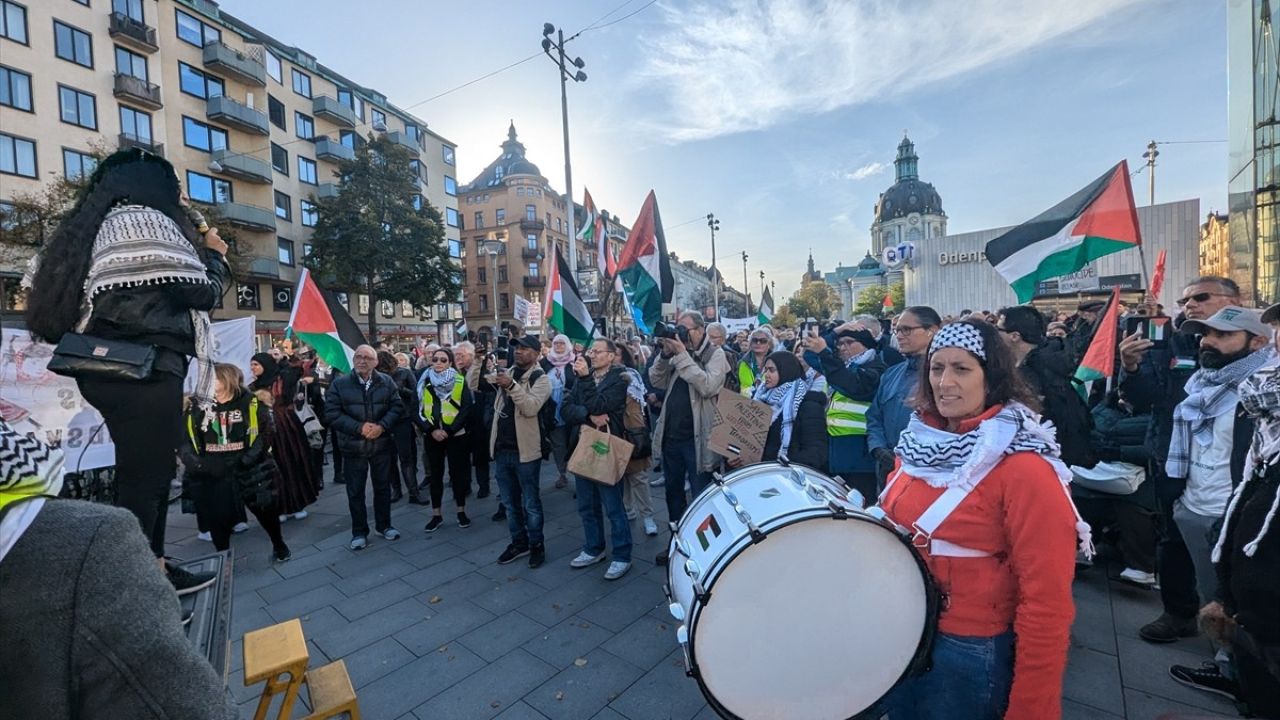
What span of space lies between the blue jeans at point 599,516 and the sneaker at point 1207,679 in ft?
12.7

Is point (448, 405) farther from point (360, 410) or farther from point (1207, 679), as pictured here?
point (1207, 679)

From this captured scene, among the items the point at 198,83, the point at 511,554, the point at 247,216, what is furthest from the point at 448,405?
the point at 198,83

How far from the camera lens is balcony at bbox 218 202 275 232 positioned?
31.8 metres

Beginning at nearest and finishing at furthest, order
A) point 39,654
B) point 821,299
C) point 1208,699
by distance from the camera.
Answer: point 39,654, point 1208,699, point 821,299

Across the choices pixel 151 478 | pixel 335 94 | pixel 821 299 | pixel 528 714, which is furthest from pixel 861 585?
pixel 821 299

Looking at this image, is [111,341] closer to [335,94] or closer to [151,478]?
[151,478]

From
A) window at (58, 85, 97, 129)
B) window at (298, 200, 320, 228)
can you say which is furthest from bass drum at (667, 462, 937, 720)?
window at (298, 200, 320, 228)

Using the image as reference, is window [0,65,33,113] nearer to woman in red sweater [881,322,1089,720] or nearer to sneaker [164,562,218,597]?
sneaker [164,562,218,597]

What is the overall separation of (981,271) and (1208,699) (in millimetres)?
31545

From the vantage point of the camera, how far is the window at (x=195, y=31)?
1220 inches

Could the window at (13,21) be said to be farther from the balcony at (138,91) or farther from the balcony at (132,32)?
the balcony at (132,32)

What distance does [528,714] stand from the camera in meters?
3.29

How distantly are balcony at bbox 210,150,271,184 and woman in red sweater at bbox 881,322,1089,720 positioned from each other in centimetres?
4040

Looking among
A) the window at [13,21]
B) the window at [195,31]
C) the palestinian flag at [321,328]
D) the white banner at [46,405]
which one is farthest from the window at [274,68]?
the white banner at [46,405]
